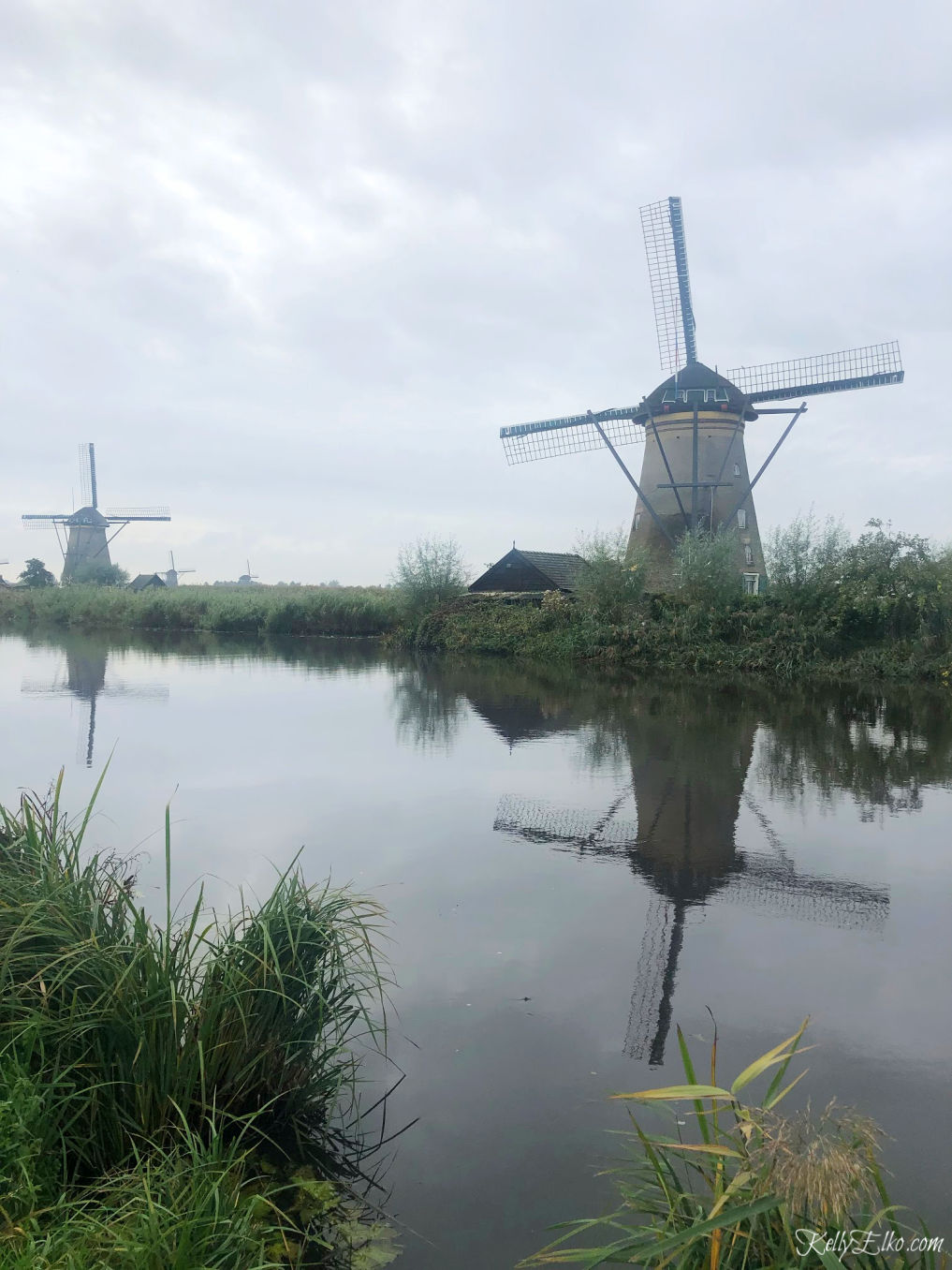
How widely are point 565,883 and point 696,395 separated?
22917mm

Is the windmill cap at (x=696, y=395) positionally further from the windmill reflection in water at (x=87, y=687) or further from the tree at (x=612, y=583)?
the windmill reflection in water at (x=87, y=687)

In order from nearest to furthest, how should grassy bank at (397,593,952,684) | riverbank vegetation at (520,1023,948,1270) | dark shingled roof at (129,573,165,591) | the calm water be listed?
riverbank vegetation at (520,1023,948,1270) < the calm water < grassy bank at (397,593,952,684) < dark shingled roof at (129,573,165,591)

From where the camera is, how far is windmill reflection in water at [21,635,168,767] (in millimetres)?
12523

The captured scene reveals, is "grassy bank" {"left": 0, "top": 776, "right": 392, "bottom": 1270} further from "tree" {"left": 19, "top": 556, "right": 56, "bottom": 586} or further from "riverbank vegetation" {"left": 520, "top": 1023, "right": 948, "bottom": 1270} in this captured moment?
"tree" {"left": 19, "top": 556, "right": 56, "bottom": 586}

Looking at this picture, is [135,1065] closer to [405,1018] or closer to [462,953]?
[405,1018]

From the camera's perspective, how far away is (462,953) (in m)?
5.36

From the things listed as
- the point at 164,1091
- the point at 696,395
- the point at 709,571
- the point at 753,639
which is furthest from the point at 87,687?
the point at 696,395

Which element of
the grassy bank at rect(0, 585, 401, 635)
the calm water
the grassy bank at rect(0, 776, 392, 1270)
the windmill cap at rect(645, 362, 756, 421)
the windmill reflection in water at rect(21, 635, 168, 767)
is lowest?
the calm water

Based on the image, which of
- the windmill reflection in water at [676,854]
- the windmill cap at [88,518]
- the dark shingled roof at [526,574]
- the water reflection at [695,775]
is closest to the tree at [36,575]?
the windmill cap at [88,518]

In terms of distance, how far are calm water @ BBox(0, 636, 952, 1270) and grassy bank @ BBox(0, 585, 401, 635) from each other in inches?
860

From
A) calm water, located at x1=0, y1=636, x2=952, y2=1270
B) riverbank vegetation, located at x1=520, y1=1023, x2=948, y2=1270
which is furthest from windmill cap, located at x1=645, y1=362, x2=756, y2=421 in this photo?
riverbank vegetation, located at x1=520, y1=1023, x2=948, y2=1270

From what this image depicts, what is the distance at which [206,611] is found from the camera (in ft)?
140

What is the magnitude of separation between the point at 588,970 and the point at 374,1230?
2224 mm

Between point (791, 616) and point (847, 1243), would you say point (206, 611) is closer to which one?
point (791, 616)
